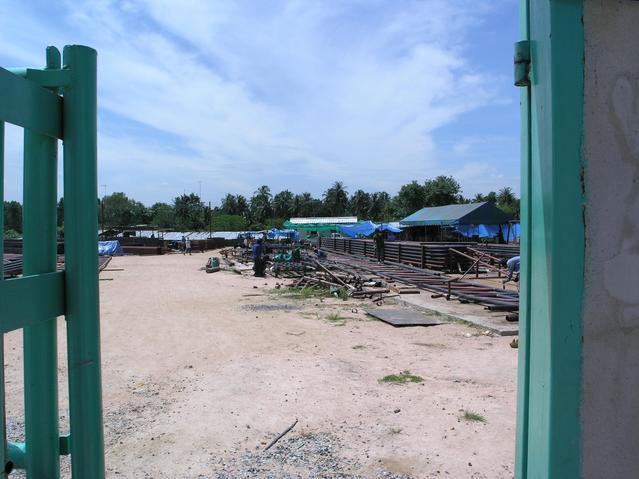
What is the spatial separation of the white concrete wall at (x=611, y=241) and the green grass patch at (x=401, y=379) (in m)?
5.04

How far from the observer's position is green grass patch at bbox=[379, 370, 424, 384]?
6355 mm

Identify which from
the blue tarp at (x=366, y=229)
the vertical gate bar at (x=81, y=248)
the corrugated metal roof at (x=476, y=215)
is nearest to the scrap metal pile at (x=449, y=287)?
the corrugated metal roof at (x=476, y=215)

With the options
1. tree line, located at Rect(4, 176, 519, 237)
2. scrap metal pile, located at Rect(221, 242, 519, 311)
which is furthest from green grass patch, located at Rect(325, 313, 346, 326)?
tree line, located at Rect(4, 176, 519, 237)

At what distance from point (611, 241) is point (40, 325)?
1.58 metres

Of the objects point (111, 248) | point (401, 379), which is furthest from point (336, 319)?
point (111, 248)

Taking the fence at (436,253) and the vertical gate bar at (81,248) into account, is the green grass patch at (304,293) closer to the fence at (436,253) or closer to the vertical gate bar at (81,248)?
the fence at (436,253)

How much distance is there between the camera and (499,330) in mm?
9453

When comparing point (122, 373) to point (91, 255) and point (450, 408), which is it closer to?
point (450, 408)

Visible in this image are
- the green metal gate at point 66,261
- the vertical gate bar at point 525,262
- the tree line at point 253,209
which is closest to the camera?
the green metal gate at point 66,261

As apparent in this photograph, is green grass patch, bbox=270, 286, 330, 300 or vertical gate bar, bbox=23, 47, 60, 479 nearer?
vertical gate bar, bbox=23, 47, 60, 479

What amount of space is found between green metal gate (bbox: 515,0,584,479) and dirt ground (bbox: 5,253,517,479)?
2724mm

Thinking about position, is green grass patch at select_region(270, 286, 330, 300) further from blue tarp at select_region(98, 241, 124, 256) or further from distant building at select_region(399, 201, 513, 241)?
blue tarp at select_region(98, 241, 124, 256)

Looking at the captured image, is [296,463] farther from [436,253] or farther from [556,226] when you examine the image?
[436,253]

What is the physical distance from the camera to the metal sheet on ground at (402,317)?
34.8 ft
